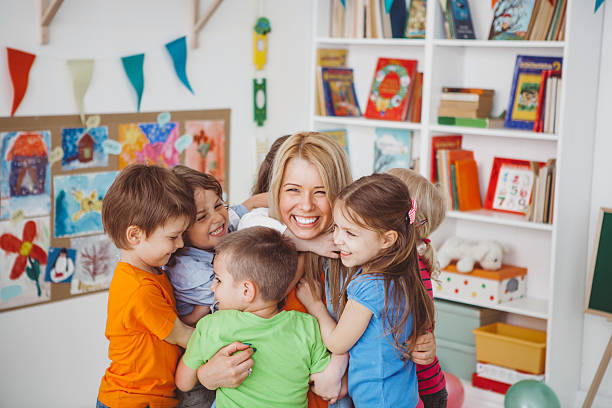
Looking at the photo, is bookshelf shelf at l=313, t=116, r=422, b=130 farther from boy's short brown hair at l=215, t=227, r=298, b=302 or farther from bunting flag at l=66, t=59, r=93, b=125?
boy's short brown hair at l=215, t=227, r=298, b=302

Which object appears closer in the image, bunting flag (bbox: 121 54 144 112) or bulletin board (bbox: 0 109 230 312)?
bulletin board (bbox: 0 109 230 312)

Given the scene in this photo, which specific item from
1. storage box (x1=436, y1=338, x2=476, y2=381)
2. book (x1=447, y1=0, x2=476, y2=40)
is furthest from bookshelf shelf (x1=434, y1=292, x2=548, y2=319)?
book (x1=447, y1=0, x2=476, y2=40)

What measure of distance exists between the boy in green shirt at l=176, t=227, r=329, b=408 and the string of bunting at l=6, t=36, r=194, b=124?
1642 mm

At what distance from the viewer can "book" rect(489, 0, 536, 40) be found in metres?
3.40

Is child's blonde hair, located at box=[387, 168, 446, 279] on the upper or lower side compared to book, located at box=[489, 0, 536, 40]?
lower

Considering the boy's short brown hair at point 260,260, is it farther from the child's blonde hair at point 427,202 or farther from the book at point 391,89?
the book at point 391,89

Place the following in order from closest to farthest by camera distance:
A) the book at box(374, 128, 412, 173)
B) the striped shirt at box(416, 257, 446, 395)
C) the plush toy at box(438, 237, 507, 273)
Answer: the striped shirt at box(416, 257, 446, 395), the plush toy at box(438, 237, 507, 273), the book at box(374, 128, 412, 173)

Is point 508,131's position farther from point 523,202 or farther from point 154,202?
point 154,202

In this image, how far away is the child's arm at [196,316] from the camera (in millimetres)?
1771

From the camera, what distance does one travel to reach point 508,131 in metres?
3.41

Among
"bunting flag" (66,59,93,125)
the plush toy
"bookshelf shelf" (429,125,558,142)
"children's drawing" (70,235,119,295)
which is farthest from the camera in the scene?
the plush toy

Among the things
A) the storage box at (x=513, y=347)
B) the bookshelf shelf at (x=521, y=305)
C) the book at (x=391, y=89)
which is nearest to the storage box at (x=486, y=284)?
the bookshelf shelf at (x=521, y=305)

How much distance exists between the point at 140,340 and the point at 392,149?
2572mm

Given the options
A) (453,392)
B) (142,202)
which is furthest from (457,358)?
(142,202)
